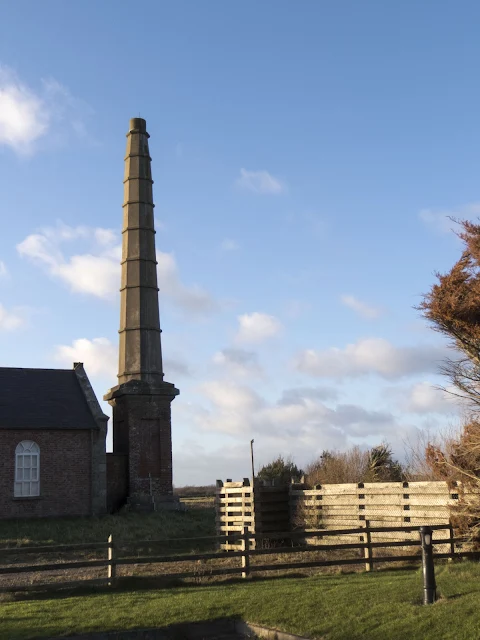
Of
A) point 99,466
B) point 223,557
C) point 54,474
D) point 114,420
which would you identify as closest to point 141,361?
point 114,420

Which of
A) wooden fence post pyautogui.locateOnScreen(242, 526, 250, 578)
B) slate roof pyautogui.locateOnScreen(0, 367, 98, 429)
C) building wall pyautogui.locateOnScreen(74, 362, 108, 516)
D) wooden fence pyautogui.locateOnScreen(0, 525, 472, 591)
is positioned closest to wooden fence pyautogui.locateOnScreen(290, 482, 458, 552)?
wooden fence pyautogui.locateOnScreen(0, 525, 472, 591)

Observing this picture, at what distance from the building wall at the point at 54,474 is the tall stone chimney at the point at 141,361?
277 cm

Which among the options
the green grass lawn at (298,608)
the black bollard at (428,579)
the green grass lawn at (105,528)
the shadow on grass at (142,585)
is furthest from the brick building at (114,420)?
the black bollard at (428,579)

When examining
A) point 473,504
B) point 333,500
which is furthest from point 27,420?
point 473,504

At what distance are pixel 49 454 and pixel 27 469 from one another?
1.07m

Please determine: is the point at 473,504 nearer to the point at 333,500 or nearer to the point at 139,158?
the point at 333,500

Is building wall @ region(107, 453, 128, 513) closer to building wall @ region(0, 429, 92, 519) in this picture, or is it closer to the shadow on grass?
building wall @ region(0, 429, 92, 519)

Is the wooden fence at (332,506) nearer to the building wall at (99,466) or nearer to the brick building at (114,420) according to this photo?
the building wall at (99,466)

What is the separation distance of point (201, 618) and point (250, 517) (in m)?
10.8

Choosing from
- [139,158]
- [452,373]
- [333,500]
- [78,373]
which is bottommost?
[333,500]

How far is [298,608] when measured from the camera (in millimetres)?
11188

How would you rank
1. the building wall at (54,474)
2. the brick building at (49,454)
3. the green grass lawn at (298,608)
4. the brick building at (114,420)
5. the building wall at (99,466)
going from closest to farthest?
the green grass lawn at (298,608)
the building wall at (54,474)
the brick building at (49,454)
the brick building at (114,420)
the building wall at (99,466)

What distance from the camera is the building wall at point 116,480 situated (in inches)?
1315

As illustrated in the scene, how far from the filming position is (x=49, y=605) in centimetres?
1245
